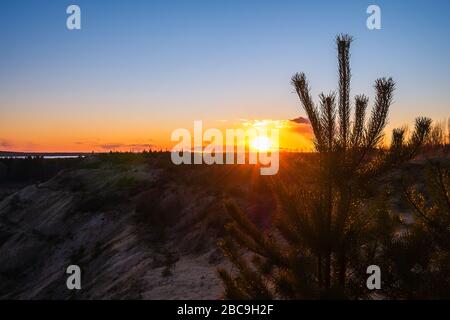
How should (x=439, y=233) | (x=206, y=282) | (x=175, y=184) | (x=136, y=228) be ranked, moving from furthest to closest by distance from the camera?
(x=175, y=184) < (x=136, y=228) < (x=206, y=282) < (x=439, y=233)

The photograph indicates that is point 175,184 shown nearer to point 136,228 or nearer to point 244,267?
point 136,228

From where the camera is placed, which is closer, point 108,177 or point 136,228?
point 136,228

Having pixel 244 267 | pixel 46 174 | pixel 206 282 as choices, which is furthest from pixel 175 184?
pixel 46 174

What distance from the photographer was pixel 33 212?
33406 mm

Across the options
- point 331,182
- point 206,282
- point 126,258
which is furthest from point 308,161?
point 126,258

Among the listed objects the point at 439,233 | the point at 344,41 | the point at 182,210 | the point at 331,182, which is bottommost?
the point at 182,210

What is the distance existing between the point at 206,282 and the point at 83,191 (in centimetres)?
2119

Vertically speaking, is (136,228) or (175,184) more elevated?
(175,184)

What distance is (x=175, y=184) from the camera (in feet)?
88.2

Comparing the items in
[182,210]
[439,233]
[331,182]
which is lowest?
[182,210]
